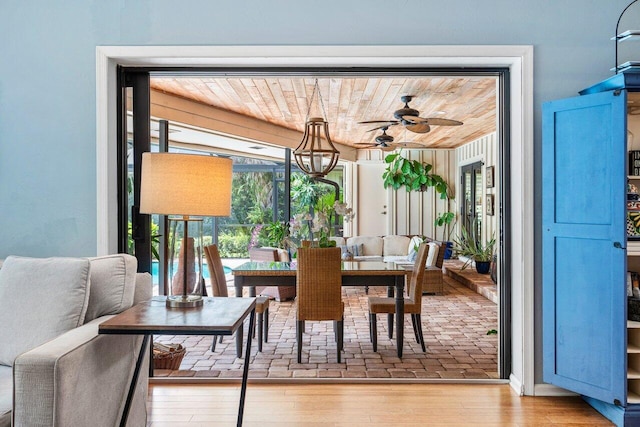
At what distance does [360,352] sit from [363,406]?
1.42 meters

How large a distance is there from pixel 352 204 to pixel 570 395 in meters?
8.22

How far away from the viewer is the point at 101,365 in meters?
2.22

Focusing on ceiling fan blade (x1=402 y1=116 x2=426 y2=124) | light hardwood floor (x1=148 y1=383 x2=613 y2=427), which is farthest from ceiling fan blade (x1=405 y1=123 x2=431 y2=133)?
light hardwood floor (x1=148 y1=383 x2=613 y2=427)

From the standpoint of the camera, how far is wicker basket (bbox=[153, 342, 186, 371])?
12.4 feet

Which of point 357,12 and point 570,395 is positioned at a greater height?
point 357,12

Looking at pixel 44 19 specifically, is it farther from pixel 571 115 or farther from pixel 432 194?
pixel 432 194

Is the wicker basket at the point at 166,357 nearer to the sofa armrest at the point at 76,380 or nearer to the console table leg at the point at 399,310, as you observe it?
the sofa armrest at the point at 76,380

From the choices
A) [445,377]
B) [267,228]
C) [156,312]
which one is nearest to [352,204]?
[267,228]

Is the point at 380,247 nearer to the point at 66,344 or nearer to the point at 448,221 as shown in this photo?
the point at 448,221

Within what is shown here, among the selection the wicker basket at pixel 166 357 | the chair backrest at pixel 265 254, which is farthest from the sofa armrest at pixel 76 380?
the chair backrest at pixel 265 254

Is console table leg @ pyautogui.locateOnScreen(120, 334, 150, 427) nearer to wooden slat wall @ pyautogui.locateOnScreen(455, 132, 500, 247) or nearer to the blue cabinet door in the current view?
the blue cabinet door

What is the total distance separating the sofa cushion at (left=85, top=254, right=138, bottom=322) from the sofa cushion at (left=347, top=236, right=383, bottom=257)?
6391 mm

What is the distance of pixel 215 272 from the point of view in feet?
14.7

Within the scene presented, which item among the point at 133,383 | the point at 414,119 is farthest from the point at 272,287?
the point at 133,383
